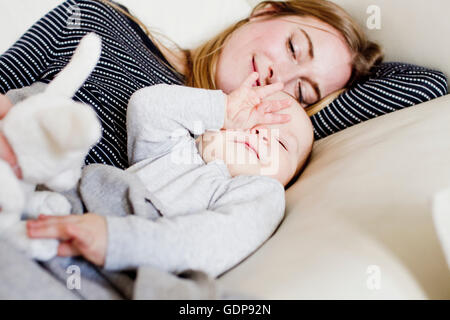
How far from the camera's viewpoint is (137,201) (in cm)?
63

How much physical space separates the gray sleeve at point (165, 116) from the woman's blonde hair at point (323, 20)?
1.16 ft

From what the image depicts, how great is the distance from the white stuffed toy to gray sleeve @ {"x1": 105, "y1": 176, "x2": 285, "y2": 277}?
0.09 m

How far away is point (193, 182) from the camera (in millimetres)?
743

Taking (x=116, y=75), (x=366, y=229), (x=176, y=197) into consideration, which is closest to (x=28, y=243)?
(x=176, y=197)

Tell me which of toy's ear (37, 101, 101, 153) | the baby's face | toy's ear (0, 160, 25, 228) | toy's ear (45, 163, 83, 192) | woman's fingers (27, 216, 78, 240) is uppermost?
toy's ear (37, 101, 101, 153)

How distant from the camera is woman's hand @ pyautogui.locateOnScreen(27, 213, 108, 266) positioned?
0.50m

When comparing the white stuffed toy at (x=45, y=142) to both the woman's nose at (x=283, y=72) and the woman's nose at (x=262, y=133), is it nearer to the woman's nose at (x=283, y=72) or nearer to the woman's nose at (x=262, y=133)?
the woman's nose at (x=262, y=133)

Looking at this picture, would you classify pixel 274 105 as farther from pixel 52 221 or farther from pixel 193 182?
pixel 52 221

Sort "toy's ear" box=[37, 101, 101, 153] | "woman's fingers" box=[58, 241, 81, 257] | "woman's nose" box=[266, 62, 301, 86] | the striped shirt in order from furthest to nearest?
"woman's nose" box=[266, 62, 301, 86] → the striped shirt → "woman's fingers" box=[58, 241, 81, 257] → "toy's ear" box=[37, 101, 101, 153]

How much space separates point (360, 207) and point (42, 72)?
81cm

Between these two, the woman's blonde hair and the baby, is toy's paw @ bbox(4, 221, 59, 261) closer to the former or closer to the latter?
the baby

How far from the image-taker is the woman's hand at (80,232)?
0.50 m

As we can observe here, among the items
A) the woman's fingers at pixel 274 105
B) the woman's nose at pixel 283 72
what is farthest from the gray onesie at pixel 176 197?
the woman's nose at pixel 283 72

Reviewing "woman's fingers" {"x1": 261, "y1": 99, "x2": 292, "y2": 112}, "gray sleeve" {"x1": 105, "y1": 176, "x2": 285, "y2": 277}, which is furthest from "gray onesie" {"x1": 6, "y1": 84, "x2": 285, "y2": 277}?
"woman's fingers" {"x1": 261, "y1": 99, "x2": 292, "y2": 112}
